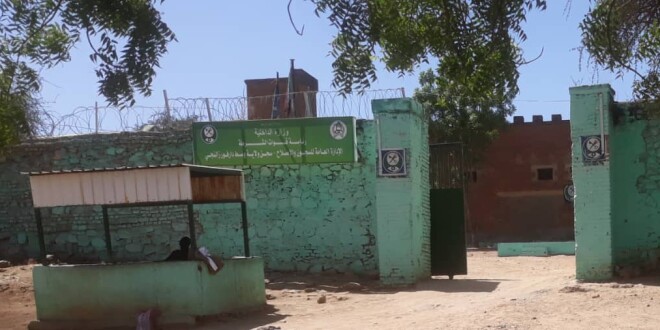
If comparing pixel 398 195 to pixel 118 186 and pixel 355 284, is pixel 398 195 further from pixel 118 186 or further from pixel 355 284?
pixel 118 186

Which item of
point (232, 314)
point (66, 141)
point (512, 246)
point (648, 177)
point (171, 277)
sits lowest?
point (512, 246)

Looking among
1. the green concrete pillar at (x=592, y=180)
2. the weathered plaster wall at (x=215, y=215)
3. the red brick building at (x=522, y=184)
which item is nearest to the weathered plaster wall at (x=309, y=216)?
the weathered plaster wall at (x=215, y=215)

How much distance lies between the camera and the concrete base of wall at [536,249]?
69.1 ft

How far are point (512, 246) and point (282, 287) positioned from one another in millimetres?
11248

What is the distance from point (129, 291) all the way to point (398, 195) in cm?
446

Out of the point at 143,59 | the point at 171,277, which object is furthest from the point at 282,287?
the point at 143,59

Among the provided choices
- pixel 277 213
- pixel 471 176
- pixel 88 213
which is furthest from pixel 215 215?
pixel 471 176

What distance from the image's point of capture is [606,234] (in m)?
10.4

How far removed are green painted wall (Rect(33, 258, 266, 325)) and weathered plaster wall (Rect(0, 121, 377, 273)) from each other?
375cm

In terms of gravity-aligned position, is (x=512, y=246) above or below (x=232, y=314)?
below

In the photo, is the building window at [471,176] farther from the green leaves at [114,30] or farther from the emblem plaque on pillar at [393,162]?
the green leaves at [114,30]

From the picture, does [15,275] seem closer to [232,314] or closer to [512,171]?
[232,314]

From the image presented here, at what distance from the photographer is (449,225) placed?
1267 cm

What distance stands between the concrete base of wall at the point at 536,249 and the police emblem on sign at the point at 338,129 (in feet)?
33.1
